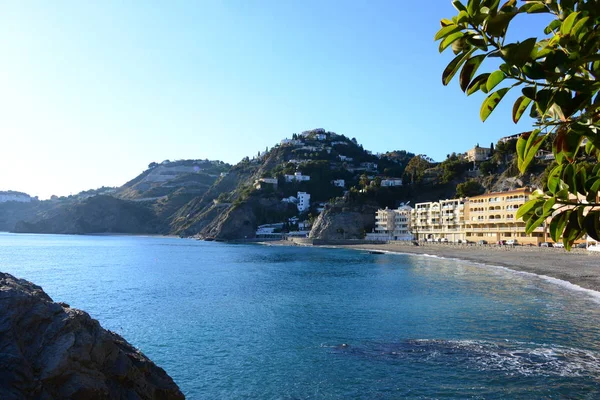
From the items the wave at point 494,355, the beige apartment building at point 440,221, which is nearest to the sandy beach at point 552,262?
the beige apartment building at point 440,221

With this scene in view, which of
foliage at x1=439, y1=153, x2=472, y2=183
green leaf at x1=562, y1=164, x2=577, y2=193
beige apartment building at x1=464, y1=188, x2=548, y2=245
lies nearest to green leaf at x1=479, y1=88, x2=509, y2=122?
green leaf at x1=562, y1=164, x2=577, y2=193

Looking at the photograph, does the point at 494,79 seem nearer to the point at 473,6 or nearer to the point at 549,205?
the point at 473,6

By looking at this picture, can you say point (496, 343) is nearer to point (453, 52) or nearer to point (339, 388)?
point (339, 388)

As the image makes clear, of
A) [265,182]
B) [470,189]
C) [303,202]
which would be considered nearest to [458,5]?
[470,189]

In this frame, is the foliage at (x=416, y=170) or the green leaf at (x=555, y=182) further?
the foliage at (x=416, y=170)

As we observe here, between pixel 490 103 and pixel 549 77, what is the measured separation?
1.06 ft

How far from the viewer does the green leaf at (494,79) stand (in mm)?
2354

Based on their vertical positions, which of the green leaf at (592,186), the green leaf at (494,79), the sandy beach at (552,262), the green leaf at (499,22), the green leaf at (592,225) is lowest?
the sandy beach at (552,262)

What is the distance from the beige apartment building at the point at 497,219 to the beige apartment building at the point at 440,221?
2.17 meters

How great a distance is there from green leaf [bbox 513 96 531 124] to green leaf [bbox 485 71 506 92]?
301mm

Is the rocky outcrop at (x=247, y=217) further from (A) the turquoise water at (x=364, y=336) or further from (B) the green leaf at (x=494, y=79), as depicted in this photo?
(B) the green leaf at (x=494, y=79)

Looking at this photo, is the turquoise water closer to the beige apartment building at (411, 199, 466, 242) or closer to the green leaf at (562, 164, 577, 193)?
the green leaf at (562, 164, 577, 193)

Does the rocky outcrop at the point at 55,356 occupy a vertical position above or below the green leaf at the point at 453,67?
below

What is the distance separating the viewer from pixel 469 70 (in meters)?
2.53
